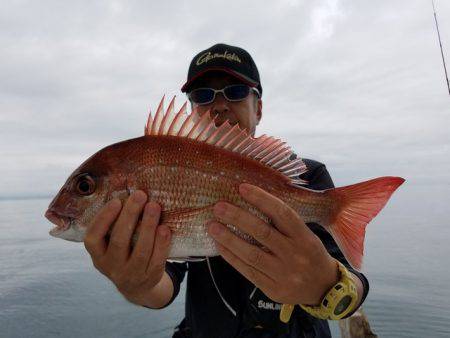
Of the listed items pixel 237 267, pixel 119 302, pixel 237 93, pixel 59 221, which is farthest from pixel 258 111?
pixel 119 302

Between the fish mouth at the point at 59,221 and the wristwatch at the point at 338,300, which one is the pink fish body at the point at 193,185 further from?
the wristwatch at the point at 338,300

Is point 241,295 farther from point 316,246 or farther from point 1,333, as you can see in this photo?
point 1,333

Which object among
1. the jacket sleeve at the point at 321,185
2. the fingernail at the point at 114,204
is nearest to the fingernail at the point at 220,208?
the fingernail at the point at 114,204

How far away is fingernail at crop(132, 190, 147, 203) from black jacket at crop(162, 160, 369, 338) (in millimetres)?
1510

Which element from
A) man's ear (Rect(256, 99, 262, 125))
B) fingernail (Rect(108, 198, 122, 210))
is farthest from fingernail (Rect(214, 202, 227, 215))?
man's ear (Rect(256, 99, 262, 125))

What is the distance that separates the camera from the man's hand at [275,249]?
81.6 inches

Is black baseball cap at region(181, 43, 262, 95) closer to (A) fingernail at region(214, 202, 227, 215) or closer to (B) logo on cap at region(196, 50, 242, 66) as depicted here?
(B) logo on cap at region(196, 50, 242, 66)

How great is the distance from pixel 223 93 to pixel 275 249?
6.78ft

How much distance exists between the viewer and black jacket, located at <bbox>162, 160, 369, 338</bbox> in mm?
2973

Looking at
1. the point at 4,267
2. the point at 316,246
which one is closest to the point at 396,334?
the point at 316,246

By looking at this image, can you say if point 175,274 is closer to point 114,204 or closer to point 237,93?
point 114,204

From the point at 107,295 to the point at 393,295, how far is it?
12.2m

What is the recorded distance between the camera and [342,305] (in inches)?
92.7

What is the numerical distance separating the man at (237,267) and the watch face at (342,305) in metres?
0.03
